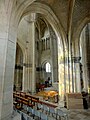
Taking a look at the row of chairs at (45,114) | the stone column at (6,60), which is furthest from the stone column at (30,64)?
the stone column at (6,60)

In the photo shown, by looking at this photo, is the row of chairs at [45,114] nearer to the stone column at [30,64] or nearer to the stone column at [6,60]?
the stone column at [6,60]

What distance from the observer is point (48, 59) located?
27.0 meters

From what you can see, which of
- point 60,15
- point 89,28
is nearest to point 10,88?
point 60,15

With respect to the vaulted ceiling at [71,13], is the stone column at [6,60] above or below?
below

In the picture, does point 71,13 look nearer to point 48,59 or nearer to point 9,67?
point 9,67

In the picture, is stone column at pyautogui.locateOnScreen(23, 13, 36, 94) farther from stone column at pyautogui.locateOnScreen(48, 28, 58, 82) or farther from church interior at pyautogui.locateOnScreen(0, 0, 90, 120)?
stone column at pyautogui.locateOnScreen(48, 28, 58, 82)

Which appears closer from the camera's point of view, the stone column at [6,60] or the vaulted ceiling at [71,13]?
the stone column at [6,60]

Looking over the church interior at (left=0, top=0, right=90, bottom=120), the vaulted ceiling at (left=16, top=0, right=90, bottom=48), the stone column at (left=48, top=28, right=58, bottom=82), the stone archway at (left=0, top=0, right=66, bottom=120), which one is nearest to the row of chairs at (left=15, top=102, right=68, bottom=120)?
the church interior at (left=0, top=0, right=90, bottom=120)

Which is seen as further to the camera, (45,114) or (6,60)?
(45,114)

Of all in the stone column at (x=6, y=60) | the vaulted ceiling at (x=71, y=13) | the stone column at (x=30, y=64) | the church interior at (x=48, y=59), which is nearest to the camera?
the stone column at (x=6, y=60)

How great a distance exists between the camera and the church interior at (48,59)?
525 cm

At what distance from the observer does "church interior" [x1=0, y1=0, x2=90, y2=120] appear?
5250 mm

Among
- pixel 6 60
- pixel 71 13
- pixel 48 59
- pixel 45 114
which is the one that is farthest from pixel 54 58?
pixel 6 60

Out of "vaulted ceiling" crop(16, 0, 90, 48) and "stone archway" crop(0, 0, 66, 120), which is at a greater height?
"vaulted ceiling" crop(16, 0, 90, 48)
